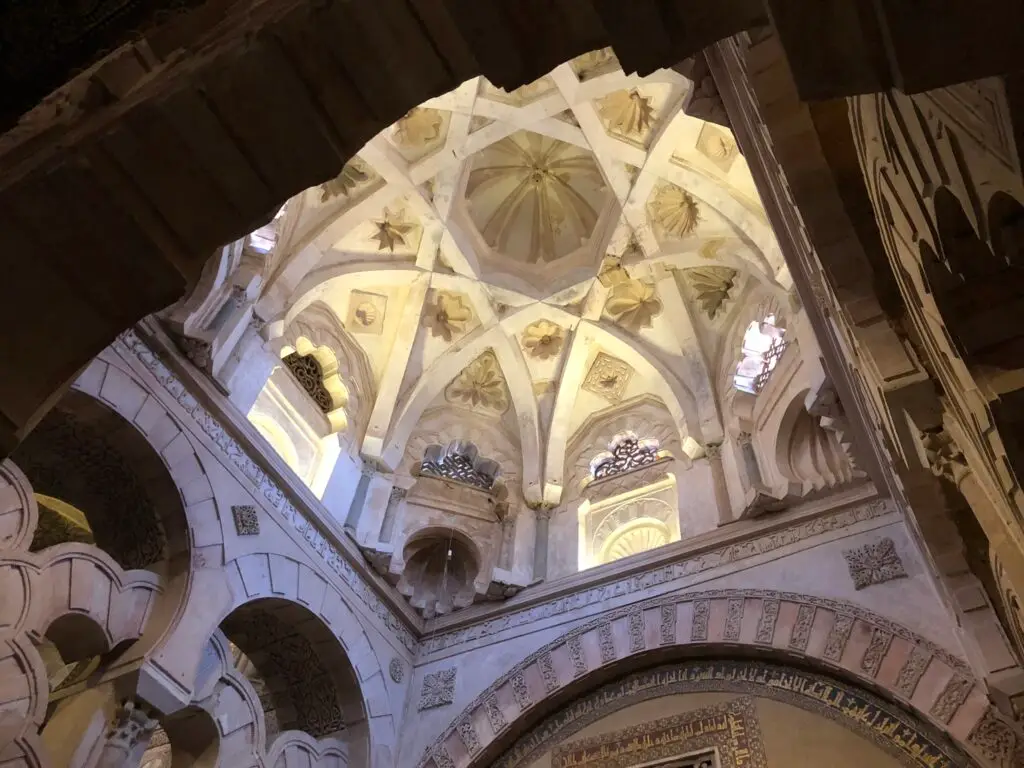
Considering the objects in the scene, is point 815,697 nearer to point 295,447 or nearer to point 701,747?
point 701,747

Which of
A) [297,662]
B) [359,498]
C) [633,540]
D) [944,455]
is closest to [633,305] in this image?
[633,540]

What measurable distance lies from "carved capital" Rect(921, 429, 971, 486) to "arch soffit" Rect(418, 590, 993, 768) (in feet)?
8.00

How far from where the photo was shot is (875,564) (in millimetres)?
5969

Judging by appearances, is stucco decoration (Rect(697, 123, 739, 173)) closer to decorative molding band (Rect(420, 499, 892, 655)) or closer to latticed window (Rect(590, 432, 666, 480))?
latticed window (Rect(590, 432, 666, 480))

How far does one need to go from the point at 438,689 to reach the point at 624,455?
10.5 ft

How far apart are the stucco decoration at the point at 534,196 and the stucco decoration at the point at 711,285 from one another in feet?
4.88

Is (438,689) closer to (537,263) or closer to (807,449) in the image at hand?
(807,449)

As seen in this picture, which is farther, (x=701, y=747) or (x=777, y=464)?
(x=777, y=464)

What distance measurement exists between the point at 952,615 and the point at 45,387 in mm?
5213

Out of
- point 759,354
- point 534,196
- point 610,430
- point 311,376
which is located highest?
point 534,196

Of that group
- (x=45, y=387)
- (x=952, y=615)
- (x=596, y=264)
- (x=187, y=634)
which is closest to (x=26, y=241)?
(x=45, y=387)

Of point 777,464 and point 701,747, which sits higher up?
point 777,464

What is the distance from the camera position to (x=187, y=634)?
5.56 metres

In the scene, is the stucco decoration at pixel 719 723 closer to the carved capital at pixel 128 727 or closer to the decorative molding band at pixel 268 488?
the decorative molding band at pixel 268 488
